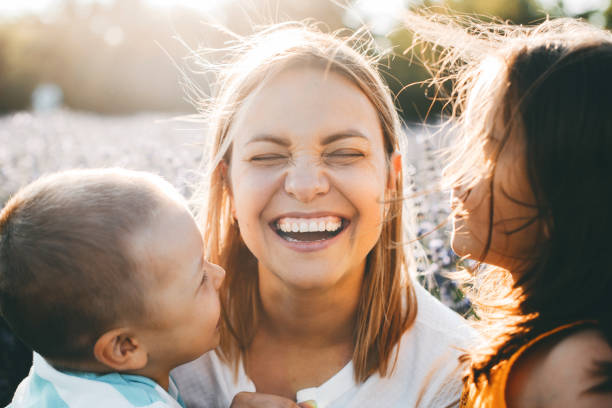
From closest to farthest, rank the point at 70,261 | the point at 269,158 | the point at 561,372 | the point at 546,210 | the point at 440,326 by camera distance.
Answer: the point at 561,372
the point at 546,210
the point at 70,261
the point at 269,158
the point at 440,326

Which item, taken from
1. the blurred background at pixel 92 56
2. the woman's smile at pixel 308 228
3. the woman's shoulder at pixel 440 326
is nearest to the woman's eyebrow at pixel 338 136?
the woman's smile at pixel 308 228

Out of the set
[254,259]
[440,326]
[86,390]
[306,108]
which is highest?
[306,108]

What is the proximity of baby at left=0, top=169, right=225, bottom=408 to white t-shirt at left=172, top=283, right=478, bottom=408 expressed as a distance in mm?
401

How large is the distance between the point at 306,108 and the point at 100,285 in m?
0.93

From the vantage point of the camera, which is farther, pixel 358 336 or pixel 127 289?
pixel 358 336

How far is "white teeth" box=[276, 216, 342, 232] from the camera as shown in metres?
1.96

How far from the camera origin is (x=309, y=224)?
6.44ft

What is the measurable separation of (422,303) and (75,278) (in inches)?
55.5

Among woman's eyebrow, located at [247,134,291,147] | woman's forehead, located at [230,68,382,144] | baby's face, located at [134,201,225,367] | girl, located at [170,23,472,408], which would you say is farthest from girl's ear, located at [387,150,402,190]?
baby's face, located at [134,201,225,367]

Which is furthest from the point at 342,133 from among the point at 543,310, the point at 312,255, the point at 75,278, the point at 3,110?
the point at 3,110

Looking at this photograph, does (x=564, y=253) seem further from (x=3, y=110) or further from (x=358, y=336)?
(x=3, y=110)

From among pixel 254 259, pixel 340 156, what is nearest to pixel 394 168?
pixel 340 156

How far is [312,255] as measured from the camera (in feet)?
6.39

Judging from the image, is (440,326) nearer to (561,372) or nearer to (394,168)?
(394,168)
